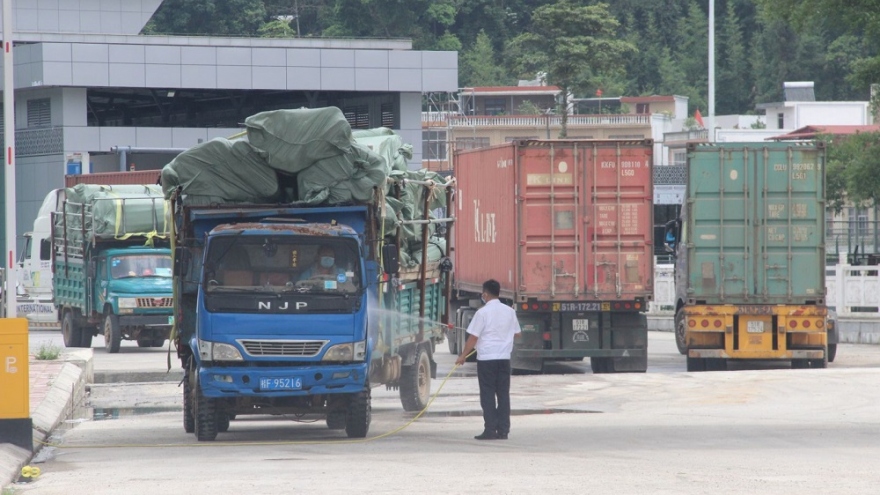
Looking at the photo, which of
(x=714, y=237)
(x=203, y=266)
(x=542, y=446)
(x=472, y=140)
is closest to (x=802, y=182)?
(x=714, y=237)

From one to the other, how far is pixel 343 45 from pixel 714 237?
34.6 meters

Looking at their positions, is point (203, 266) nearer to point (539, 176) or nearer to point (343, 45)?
point (539, 176)

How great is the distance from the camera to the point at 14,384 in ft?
40.9

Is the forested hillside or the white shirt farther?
the forested hillside

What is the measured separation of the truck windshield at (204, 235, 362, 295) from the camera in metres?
13.1

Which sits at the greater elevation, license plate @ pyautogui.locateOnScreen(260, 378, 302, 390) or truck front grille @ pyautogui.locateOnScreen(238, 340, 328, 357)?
truck front grille @ pyautogui.locateOnScreen(238, 340, 328, 357)

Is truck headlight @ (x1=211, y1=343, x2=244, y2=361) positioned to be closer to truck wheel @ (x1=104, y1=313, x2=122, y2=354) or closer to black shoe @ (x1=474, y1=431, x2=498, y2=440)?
black shoe @ (x1=474, y1=431, x2=498, y2=440)

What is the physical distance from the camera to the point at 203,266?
1315 cm

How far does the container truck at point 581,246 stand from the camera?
20531 millimetres

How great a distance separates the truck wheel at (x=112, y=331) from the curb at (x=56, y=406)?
4.17m

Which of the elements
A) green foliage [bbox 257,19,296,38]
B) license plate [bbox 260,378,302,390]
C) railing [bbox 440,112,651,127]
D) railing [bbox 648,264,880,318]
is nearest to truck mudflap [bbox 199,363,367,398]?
license plate [bbox 260,378,302,390]

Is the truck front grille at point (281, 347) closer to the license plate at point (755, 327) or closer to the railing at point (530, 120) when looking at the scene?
the license plate at point (755, 327)

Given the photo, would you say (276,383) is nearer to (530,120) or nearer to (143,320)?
(143,320)

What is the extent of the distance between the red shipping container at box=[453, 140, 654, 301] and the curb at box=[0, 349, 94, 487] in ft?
22.4
